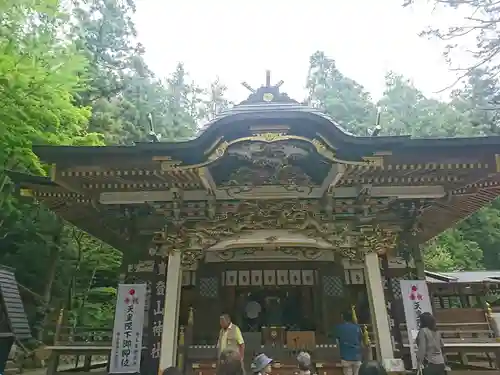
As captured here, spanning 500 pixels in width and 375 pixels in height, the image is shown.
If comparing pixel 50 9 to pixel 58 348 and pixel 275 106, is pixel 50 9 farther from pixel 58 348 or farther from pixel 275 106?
pixel 58 348

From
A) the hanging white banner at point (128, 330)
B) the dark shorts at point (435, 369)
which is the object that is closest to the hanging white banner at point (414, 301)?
the dark shorts at point (435, 369)

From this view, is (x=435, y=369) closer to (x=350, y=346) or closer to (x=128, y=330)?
(x=350, y=346)

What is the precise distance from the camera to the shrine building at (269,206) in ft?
20.5

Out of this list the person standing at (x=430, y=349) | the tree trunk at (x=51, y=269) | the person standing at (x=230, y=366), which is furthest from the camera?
the tree trunk at (x=51, y=269)

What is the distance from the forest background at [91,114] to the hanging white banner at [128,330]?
457cm

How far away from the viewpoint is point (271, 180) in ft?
23.8

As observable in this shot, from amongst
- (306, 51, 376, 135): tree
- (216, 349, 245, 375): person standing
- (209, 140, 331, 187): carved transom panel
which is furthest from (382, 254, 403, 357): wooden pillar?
(306, 51, 376, 135): tree

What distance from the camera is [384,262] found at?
8070mm

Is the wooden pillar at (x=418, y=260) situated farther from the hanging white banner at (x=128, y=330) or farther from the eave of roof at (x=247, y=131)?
the hanging white banner at (x=128, y=330)

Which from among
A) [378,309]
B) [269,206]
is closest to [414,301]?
[378,309]

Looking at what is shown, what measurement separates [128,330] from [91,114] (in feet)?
30.4

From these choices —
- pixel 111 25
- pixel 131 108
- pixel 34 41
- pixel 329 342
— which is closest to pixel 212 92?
pixel 111 25

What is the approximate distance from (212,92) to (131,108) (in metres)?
17.9

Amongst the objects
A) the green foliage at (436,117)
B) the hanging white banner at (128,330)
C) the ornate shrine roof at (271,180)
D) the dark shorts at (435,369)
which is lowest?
the dark shorts at (435,369)
